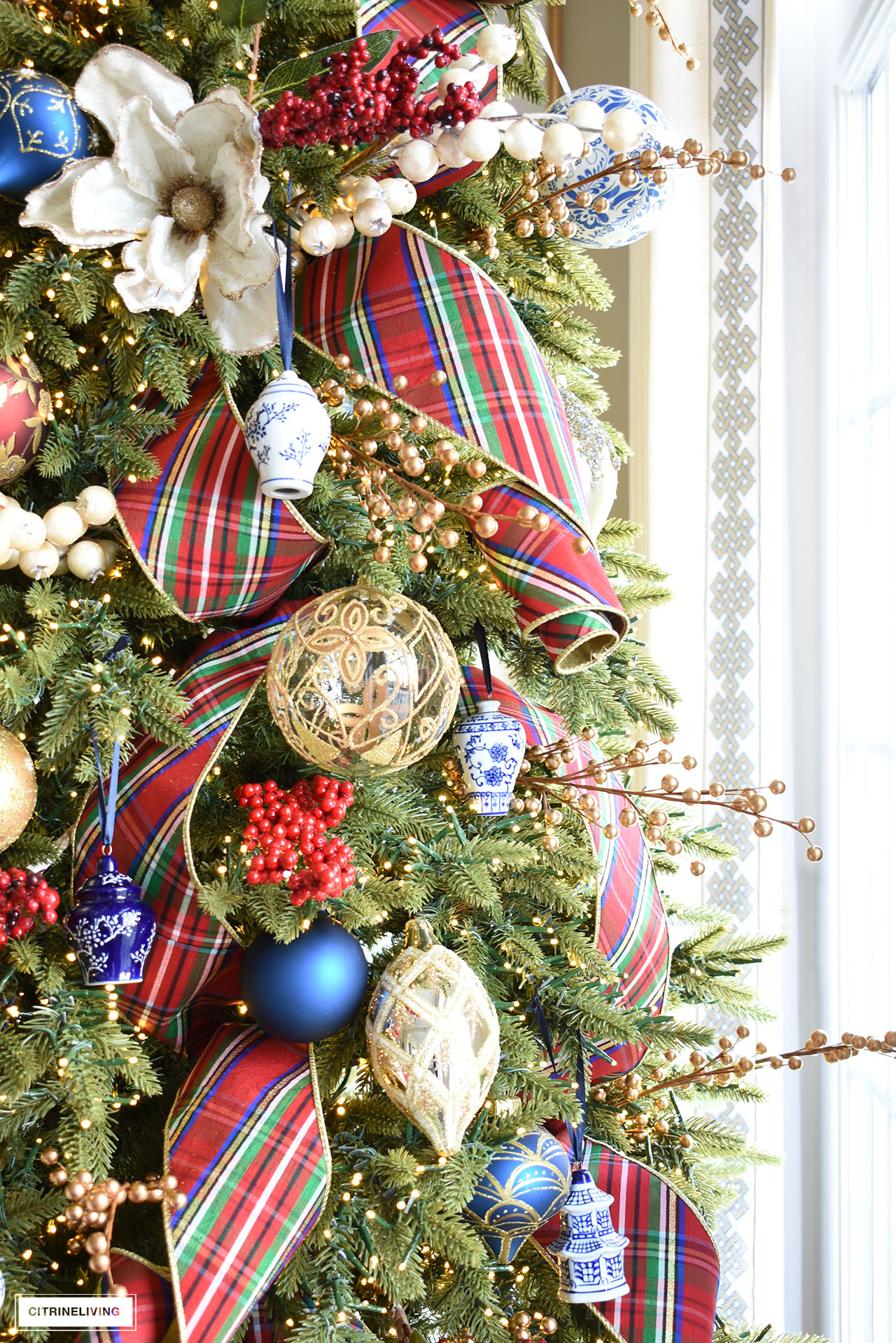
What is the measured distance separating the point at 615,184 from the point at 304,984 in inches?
22.9

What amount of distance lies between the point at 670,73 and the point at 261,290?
1025 millimetres

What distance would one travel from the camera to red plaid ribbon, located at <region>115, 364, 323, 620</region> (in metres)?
0.57

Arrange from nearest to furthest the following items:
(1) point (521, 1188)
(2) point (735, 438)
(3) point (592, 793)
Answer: (1) point (521, 1188), (3) point (592, 793), (2) point (735, 438)

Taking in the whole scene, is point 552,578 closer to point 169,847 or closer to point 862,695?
point 169,847

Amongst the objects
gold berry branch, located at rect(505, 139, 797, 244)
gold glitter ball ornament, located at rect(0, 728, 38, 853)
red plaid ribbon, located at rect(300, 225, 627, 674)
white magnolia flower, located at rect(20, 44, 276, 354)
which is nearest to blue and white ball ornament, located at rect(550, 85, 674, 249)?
gold berry branch, located at rect(505, 139, 797, 244)

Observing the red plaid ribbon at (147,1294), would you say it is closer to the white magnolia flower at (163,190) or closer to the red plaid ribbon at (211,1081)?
the red plaid ribbon at (211,1081)

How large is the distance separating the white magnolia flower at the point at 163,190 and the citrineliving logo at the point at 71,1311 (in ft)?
1.66

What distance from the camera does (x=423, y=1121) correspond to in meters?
0.56

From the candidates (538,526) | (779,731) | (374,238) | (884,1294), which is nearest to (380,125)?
(374,238)

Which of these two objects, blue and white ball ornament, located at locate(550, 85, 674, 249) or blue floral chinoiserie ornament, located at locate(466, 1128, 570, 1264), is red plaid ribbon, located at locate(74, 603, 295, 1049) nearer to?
blue floral chinoiserie ornament, located at locate(466, 1128, 570, 1264)

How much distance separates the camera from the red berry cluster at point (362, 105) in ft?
1.62

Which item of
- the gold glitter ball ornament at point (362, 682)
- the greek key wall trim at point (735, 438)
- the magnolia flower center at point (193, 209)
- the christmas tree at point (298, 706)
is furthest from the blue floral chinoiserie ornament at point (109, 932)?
the greek key wall trim at point (735, 438)

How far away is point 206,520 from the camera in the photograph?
57cm

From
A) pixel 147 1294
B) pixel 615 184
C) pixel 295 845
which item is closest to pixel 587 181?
pixel 615 184
